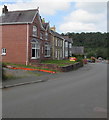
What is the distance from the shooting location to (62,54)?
49438 mm

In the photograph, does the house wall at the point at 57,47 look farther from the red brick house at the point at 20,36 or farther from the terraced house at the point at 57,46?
the red brick house at the point at 20,36

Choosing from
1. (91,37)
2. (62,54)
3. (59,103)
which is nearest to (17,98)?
(59,103)

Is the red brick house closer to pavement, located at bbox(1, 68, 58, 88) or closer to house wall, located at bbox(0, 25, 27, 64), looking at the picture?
house wall, located at bbox(0, 25, 27, 64)

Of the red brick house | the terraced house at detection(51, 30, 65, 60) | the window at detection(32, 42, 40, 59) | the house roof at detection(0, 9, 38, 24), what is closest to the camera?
the red brick house

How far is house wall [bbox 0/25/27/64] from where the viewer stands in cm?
2572

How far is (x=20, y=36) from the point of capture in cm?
2583

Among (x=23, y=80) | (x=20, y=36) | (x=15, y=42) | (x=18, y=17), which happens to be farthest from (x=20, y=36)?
(x=23, y=80)

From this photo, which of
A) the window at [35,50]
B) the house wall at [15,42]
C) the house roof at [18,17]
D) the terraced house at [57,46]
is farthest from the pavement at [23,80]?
the terraced house at [57,46]

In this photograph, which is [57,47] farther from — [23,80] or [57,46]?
[23,80]

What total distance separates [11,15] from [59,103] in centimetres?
2306

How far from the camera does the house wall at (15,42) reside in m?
25.7

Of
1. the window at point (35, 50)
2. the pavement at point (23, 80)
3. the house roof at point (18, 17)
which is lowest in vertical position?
the pavement at point (23, 80)

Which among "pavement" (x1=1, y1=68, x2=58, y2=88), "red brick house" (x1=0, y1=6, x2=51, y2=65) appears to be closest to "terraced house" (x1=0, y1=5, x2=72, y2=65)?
"red brick house" (x1=0, y1=6, x2=51, y2=65)

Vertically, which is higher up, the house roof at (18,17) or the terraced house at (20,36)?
the house roof at (18,17)
